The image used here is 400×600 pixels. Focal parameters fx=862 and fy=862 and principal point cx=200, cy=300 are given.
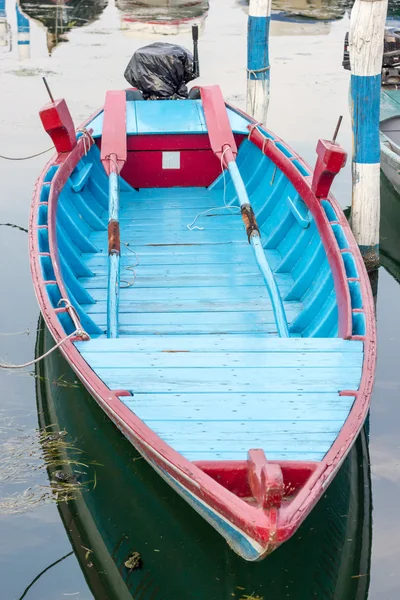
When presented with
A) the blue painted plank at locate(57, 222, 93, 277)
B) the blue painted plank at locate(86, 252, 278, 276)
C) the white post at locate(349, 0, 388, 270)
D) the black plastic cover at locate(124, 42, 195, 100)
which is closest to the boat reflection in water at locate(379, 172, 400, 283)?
the white post at locate(349, 0, 388, 270)

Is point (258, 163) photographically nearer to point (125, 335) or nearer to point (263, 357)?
point (125, 335)

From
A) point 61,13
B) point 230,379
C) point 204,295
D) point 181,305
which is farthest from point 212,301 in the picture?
point 61,13

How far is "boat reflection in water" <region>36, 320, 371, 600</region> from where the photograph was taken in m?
4.93

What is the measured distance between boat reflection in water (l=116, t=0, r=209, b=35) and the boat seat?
15934 mm

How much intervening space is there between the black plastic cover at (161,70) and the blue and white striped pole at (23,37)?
343 inches

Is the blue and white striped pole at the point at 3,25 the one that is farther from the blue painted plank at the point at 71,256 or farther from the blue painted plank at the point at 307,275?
the blue painted plank at the point at 307,275

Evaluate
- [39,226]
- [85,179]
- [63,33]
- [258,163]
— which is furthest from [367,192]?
[63,33]

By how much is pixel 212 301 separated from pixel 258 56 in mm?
4869

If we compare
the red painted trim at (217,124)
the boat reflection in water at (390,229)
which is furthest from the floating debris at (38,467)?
the boat reflection in water at (390,229)

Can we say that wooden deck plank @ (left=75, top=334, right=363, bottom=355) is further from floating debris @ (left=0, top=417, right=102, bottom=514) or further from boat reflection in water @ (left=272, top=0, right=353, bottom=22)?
boat reflection in water @ (left=272, top=0, right=353, bottom=22)

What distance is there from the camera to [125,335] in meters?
6.46

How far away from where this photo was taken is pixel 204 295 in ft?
23.2

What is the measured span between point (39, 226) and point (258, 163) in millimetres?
3014

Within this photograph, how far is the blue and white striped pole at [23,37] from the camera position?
714 inches
